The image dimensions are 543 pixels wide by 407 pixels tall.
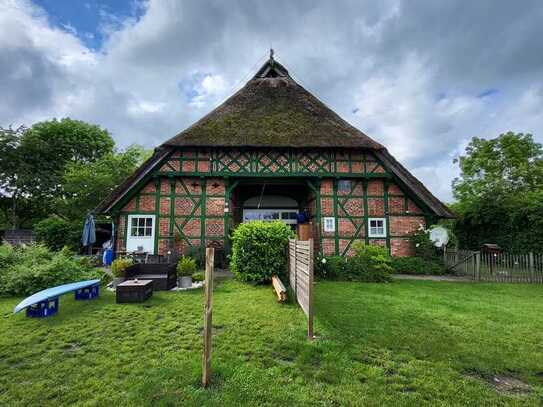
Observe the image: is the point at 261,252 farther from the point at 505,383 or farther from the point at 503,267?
the point at 503,267

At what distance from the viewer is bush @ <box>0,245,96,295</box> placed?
6.44 metres

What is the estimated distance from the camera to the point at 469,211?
46.5ft

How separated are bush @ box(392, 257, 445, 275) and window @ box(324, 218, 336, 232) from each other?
2.60 meters

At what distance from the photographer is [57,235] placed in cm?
1477

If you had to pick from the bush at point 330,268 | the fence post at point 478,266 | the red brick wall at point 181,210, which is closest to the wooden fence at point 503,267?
the fence post at point 478,266

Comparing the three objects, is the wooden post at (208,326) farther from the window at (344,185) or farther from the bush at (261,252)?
the window at (344,185)

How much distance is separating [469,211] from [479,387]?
14220 millimetres

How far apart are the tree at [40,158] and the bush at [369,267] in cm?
2447

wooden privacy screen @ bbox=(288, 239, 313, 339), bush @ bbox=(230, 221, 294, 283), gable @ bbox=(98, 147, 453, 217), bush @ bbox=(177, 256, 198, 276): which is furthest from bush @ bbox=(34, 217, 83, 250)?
wooden privacy screen @ bbox=(288, 239, 313, 339)

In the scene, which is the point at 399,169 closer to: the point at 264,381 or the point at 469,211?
the point at 469,211

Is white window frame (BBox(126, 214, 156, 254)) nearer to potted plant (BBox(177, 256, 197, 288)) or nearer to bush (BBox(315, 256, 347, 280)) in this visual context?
potted plant (BBox(177, 256, 197, 288))

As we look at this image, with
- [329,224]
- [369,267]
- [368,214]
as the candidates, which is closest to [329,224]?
[329,224]

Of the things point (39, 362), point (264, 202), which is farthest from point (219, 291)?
point (264, 202)

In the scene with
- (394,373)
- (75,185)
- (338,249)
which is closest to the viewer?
(394,373)
